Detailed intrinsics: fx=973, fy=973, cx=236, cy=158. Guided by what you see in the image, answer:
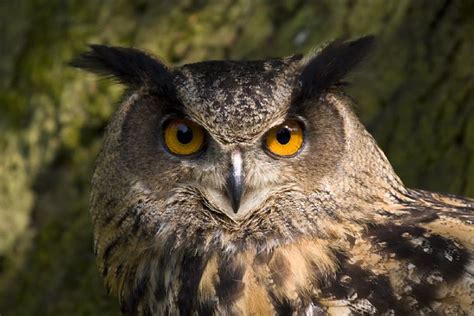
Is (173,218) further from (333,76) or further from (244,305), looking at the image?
(333,76)

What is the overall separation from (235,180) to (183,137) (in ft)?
0.62

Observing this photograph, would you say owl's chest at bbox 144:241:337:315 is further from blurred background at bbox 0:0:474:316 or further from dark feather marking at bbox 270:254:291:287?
blurred background at bbox 0:0:474:316

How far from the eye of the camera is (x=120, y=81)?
277 centimetres

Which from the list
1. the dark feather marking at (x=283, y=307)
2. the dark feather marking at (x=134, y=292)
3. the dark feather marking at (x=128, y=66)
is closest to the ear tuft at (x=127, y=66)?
the dark feather marking at (x=128, y=66)

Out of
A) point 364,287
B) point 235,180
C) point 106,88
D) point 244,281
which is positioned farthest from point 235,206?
point 106,88

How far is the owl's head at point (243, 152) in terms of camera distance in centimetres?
243

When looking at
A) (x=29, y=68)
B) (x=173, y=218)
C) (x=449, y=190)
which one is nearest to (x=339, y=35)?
(x=449, y=190)

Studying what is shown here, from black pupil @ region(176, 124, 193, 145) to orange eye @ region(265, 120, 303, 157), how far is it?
197 millimetres

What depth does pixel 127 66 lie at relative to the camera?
2699mm

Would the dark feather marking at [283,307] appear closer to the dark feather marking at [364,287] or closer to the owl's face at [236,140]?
the dark feather marking at [364,287]

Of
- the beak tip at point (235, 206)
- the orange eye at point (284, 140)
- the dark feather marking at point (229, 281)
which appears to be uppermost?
the orange eye at point (284, 140)

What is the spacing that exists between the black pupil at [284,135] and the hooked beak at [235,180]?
112mm

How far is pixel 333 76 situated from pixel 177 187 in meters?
0.51

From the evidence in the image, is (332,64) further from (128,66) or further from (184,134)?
(128,66)
